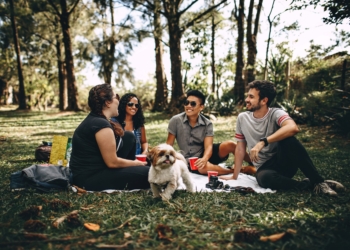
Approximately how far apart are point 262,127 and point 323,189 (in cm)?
109

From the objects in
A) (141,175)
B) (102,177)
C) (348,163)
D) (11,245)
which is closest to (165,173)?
(141,175)

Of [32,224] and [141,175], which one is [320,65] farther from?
[32,224]

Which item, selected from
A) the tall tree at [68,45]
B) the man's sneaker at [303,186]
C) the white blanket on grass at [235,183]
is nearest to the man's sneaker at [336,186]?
the man's sneaker at [303,186]

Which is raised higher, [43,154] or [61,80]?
[61,80]

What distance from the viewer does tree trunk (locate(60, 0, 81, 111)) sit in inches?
750

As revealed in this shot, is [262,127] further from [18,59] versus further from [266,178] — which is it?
[18,59]

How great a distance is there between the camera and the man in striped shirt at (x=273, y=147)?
11.9 feet

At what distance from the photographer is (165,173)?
340 cm

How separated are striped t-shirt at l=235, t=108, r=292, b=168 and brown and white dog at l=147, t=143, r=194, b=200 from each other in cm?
123

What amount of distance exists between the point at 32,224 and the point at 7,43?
2661cm

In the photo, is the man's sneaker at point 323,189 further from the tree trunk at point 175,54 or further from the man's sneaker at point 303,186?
the tree trunk at point 175,54

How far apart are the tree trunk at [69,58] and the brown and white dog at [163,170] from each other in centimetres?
1799

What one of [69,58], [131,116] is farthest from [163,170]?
[69,58]

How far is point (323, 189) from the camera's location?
3.46 metres
